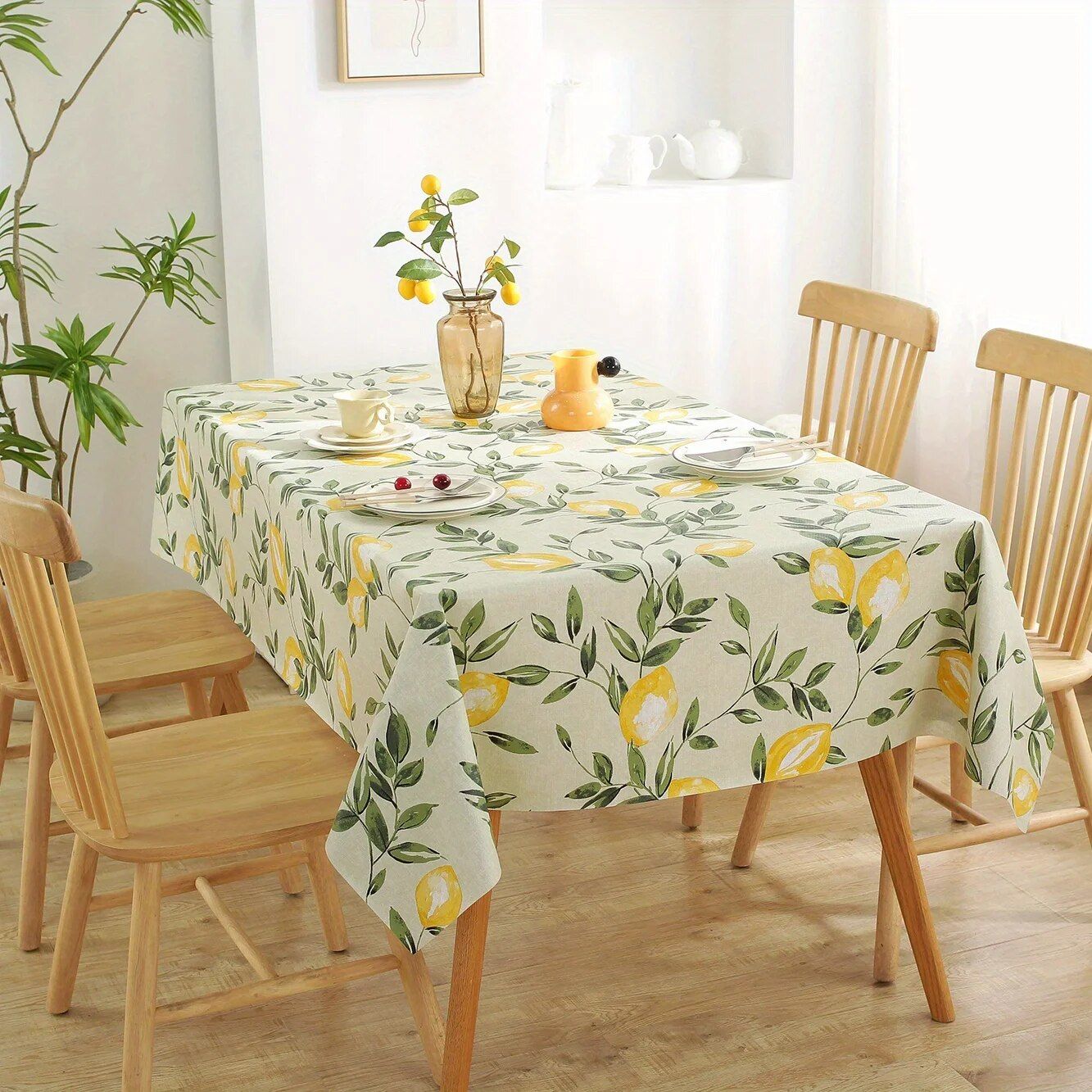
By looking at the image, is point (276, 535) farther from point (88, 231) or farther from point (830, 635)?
point (88, 231)

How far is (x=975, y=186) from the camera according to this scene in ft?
11.0

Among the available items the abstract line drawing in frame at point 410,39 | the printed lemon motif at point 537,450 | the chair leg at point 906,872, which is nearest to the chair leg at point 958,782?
the chair leg at point 906,872

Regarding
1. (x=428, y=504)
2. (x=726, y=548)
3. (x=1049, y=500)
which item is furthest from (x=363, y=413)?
(x=1049, y=500)

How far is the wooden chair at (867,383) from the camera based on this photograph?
2.63m

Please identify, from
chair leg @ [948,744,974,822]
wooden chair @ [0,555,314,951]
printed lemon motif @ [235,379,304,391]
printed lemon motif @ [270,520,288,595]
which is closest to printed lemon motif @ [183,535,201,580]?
wooden chair @ [0,555,314,951]

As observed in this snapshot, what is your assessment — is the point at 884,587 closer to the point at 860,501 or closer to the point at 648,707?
the point at 860,501

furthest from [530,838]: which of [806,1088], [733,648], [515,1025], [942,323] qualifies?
[942,323]

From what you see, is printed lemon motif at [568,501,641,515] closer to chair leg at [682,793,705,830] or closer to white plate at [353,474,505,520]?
white plate at [353,474,505,520]

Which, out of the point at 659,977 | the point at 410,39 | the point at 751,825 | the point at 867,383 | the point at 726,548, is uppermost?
the point at 410,39

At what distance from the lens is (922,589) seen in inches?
74.2

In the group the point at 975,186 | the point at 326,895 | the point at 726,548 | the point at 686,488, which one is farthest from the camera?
the point at 975,186

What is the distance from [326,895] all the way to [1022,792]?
1.06 meters

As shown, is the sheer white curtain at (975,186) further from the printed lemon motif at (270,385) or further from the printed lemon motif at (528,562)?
the printed lemon motif at (528,562)

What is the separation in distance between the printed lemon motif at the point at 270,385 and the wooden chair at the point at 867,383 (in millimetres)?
984
